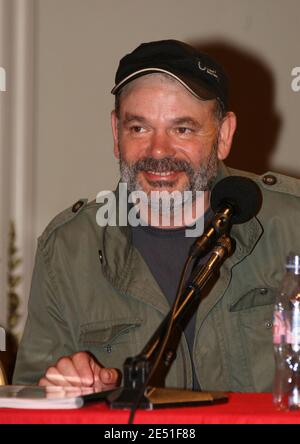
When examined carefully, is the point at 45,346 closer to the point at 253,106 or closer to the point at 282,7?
the point at 253,106

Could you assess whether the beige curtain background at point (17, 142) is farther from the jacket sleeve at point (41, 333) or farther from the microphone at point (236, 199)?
the microphone at point (236, 199)

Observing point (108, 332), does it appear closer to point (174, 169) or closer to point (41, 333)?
point (41, 333)

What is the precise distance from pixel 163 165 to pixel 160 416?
97cm

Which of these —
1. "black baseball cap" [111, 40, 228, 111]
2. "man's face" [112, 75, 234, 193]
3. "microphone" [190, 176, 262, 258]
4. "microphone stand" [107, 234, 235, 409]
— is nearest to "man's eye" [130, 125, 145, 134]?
"man's face" [112, 75, 234, 193]

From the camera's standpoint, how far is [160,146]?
2277 mm

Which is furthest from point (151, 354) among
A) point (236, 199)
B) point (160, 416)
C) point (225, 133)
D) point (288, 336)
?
point (225, 133)

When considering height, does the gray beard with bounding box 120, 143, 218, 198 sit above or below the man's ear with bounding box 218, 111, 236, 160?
below

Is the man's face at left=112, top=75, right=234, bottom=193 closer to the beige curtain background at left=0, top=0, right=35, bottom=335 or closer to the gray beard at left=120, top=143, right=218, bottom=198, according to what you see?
the gray beard at left=120, top=143, right=218, bottom=198

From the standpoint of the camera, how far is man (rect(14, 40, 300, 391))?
224 cm

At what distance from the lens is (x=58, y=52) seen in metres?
4.02

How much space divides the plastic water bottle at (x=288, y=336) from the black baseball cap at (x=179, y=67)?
654 millimetres

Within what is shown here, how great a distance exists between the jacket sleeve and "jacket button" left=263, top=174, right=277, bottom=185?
0.61 meters
